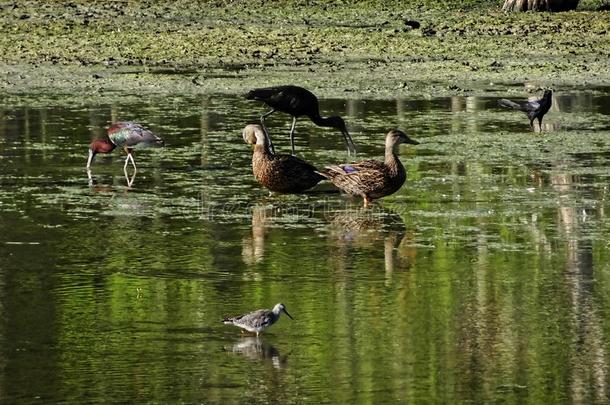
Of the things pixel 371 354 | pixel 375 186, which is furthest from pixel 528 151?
pixel 371 354

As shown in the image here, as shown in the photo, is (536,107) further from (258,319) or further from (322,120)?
(258,319)

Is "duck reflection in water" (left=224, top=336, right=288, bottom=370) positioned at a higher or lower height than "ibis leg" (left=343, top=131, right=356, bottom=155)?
lower

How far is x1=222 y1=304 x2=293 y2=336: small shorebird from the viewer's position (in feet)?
33.1

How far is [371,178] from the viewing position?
14945 mm

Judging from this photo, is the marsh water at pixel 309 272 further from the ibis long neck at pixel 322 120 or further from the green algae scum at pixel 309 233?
the ibis long neck at pixel 322 120

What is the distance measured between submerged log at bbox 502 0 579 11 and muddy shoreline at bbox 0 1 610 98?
0.31 metres

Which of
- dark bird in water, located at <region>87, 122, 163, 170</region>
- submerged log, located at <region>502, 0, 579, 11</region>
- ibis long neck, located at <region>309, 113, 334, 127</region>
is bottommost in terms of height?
dark bird in water, located at <region>87, 122, 163, 170</region>

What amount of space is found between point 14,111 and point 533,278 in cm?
1077

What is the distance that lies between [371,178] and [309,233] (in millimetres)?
1488

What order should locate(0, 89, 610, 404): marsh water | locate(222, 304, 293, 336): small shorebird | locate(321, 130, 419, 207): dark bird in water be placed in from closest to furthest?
locate(0, 89, 610, 404): marsh water, locate(222, 304, 293, 336): small shorebird, locate(321, 130, 419, 207): dark bird in water

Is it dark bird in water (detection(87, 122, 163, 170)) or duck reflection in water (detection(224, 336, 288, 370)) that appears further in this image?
dark bird in water (detection(87, 122, 163, 170))

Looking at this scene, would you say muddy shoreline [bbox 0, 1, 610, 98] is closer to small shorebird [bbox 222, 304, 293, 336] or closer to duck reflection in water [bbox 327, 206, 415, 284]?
duck reflection in water [bbox 327, 206, 415, 284]

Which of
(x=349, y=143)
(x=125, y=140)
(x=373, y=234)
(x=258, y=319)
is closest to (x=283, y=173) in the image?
(x=373, y=234)

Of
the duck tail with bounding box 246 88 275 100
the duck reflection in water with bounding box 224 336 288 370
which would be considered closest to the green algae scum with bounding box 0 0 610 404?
the duck reflection in water with bounding box 224 336 288 370
